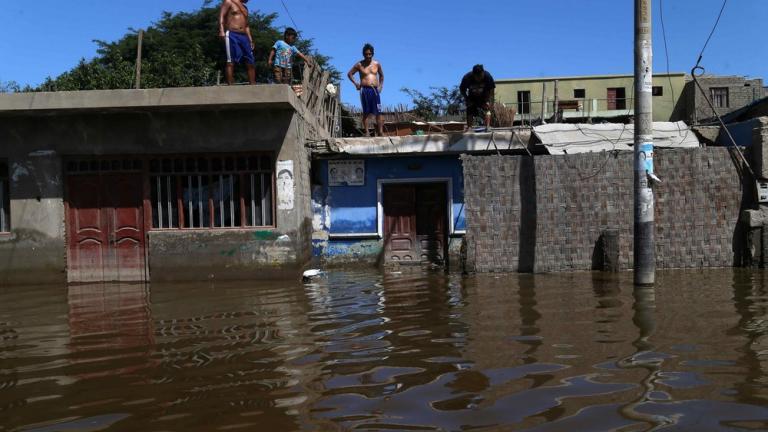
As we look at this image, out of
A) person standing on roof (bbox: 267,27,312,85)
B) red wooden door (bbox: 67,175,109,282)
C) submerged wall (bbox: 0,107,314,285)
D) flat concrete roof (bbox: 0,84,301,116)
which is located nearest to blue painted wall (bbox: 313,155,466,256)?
submerged wall (bbox: 0,107,314,285)

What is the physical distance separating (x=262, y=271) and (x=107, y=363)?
17.4ft

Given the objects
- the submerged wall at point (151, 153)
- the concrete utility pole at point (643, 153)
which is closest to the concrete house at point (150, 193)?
the submerged wall at point (151, 153)

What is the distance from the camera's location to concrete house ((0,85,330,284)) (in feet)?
31.0

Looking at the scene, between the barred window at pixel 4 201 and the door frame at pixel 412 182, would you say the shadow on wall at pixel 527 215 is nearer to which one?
the door frame at pixel 412 182

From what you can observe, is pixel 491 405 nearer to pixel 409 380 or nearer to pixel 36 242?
pixel 409 380

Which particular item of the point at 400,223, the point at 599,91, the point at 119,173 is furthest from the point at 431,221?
the point at 599,91

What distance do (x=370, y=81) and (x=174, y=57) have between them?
16960mm

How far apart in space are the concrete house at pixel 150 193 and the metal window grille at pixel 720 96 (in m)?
31.0

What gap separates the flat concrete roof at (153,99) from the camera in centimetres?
883

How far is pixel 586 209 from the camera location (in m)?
8.52

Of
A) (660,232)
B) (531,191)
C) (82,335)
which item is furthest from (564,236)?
(82,335)

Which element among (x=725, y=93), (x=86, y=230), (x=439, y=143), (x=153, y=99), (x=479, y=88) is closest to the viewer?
(x=153, y=99)

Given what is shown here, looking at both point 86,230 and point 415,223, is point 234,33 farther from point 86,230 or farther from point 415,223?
point 415,223

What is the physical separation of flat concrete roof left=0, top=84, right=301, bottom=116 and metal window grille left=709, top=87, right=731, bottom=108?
31.5 metres
